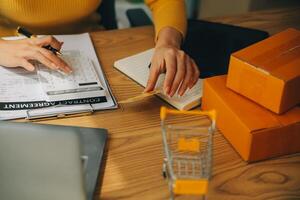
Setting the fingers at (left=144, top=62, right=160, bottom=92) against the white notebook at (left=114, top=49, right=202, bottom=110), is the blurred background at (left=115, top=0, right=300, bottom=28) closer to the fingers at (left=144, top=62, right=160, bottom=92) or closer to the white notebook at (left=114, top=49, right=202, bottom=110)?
the white notebook at (left=114, top=49, right=202, bottom=110)

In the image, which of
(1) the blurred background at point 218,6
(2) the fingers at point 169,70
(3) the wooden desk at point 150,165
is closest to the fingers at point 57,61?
(3) the wooden desk at point 150,165

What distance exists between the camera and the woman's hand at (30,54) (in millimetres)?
1009

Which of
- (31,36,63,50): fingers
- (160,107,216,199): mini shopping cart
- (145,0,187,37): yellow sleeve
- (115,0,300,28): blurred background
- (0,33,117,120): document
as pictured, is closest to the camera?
(160,107,216,199): mini shopping cart

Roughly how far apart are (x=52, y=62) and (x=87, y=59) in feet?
0.42

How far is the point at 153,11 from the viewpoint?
1.34m

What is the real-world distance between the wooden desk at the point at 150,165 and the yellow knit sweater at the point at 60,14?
311 mm

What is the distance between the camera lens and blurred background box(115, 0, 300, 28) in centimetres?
194

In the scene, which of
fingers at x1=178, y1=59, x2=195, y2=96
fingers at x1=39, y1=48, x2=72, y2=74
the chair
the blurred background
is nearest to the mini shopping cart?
fingers at x1=178, y1=59, x2=195, y2=96

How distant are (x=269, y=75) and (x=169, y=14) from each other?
0.52 m

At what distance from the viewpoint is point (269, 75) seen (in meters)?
0.81

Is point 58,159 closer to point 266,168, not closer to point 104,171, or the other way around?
point 104,171

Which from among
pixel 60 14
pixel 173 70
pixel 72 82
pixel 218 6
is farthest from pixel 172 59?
pixel 218 6

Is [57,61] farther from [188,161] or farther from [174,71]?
[188,161]

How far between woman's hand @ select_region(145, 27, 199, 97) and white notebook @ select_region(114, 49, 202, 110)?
0.02 meters
